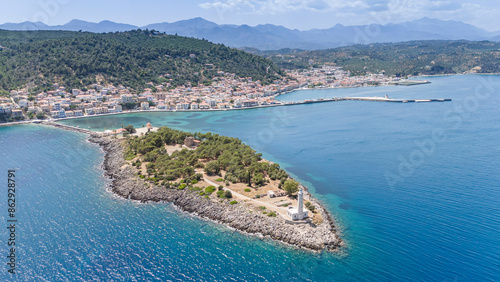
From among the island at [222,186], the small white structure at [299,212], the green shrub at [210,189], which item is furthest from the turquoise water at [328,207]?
the green shrub at [210,189]

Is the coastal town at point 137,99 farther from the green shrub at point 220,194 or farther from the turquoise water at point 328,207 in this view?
the green shrub at point 220,194

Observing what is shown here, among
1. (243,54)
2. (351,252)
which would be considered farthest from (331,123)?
(243,54)

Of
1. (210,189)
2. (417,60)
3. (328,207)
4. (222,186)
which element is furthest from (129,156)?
(417,60)

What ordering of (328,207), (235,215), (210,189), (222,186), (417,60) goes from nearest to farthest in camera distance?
(235,215) < (328,207) < (210,189) < (222,186) < (417,60)

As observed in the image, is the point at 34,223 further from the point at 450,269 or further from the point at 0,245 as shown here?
the point at 450,269

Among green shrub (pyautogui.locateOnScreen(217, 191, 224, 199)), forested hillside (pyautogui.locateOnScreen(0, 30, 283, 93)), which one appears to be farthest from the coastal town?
green shrub (pyautogui.locateOnScreen(217, 191, 224, 199))

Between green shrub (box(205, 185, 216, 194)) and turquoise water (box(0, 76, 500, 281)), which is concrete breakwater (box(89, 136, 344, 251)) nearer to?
turquoise water (box(0, 76, 500, 281))

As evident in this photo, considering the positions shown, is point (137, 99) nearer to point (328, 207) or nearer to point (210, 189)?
point (210, 189)
